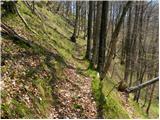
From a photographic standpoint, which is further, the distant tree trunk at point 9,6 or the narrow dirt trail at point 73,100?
the distant tree trunk at point 9,6

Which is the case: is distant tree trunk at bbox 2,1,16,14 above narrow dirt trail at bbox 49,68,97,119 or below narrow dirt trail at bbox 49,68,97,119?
above

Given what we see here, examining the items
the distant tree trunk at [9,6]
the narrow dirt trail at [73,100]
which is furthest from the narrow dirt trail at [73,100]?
the distant tree trunk at [9,6]

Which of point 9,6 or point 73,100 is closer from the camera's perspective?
point 73,100

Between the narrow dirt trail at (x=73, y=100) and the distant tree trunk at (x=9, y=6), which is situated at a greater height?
the distant tree trunk at (x=9, y=6)

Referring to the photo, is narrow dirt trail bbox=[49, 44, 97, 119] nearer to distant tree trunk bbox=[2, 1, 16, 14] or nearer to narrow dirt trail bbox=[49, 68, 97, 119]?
narrow dirt trail bbox=[49, 68, 97, 119]

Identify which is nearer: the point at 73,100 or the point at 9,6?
the point at 73,100

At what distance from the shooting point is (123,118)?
1205 cm

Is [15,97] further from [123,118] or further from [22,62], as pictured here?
[123,118]

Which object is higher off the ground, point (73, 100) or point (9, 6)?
point (9, 6)

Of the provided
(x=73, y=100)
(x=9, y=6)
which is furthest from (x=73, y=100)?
(x=9, y=6)

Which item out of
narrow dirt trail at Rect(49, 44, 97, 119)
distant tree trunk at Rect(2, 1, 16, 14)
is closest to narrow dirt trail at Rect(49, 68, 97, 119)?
narrow dirt trail at Rect(49, 44, 97, 119)

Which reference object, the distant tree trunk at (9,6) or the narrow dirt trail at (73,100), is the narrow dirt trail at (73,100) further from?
the distant tree trunk at (9,6)

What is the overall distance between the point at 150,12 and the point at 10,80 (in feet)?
77.3

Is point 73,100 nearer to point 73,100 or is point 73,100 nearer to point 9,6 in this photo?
point 73,100
